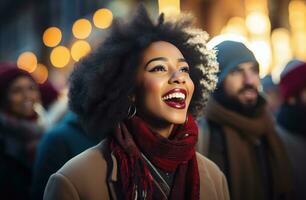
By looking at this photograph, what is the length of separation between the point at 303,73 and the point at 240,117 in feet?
4.60

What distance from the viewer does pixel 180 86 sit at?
10.5 ft

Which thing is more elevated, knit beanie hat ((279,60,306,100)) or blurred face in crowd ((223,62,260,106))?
blurred face in crowd ((223,62,260,106))

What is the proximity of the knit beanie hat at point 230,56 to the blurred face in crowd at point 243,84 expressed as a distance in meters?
0.04

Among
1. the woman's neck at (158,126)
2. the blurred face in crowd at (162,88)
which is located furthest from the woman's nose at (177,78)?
the woman's neck at (158,126)

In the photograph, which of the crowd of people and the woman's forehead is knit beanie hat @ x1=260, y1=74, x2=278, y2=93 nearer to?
the crowd of people

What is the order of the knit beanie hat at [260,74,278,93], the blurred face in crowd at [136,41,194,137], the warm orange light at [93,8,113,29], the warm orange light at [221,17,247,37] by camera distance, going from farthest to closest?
the warm orange light at [93,8,113,29] → the warm orange light at [221,17,247,37] → the knit beanie hat at [260,74,278,93] → the blurred face in crowd at [136,41,194,137]

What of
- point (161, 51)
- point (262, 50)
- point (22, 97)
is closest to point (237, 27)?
point (262, 50)

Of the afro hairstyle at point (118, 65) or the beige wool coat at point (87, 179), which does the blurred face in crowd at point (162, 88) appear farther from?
the beige wool coat at point (87, 179)

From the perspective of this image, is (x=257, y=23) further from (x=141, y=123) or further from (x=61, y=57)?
(x=141, y=123)

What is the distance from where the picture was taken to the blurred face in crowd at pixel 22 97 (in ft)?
17.5

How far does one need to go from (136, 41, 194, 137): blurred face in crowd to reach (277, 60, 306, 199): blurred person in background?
221 centimetres

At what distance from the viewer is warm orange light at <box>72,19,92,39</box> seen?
62.2 feet

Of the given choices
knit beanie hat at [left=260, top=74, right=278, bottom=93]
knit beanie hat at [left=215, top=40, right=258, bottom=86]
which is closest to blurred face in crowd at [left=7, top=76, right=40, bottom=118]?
knit beanie hat at [left=215, top=40, right=258, bottom=86]

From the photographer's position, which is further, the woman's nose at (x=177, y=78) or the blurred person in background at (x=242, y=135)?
the blurred person in background at (x=242, y=135)
